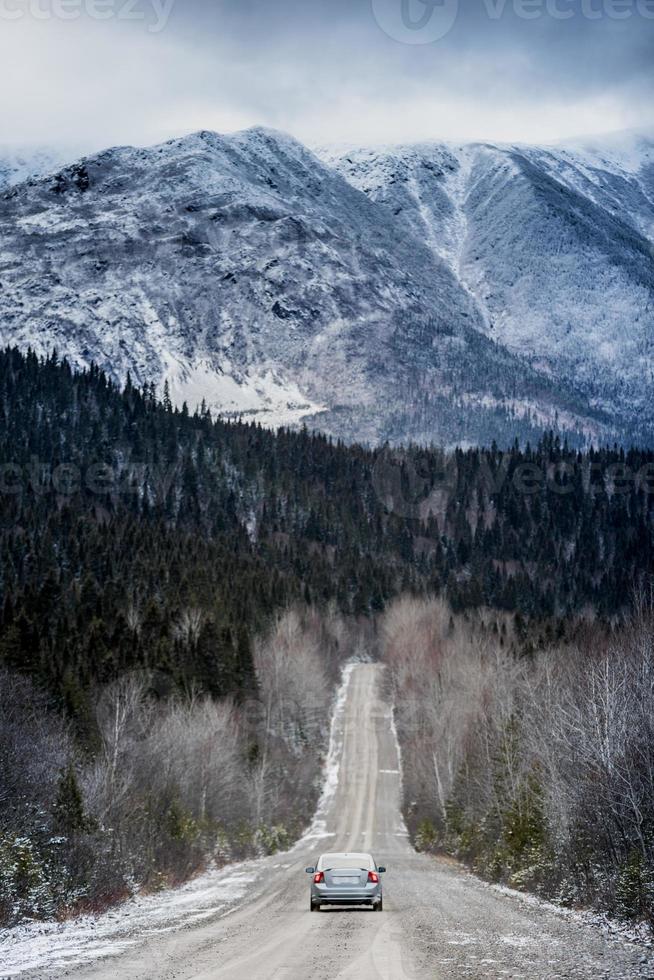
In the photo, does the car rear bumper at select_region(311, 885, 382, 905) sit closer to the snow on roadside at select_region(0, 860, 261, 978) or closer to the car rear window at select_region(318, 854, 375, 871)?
the car rear window at select_region(318, 854, 375, 871)

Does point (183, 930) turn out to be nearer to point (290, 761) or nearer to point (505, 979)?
point (505, 979)

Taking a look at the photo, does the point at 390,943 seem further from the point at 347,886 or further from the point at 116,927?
the point at 347,886

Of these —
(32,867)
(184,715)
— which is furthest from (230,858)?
(32,867)

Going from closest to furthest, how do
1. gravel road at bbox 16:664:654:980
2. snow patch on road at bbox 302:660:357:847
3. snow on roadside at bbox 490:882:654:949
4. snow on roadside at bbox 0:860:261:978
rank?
gravel road at bbox 16:664:654:980 → snow on roadside at bbox 0:860:261:978 → snow on roadside at bbox 490:882:654:949 → snow patch on road at bbox 302:660:357:847

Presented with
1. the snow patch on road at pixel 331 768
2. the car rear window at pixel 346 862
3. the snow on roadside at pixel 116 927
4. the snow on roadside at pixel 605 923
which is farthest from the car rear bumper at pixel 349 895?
the snow patch on road at pixel 331 768

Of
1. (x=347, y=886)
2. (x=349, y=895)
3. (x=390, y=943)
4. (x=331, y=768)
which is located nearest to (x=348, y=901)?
(x=349, y=895)

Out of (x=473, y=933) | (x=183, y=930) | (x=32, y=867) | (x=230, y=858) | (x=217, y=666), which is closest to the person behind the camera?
(x=473, y=933)

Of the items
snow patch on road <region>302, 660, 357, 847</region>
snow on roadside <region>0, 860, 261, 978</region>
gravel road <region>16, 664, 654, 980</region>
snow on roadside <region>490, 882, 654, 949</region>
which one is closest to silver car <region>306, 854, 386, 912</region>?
gravel road <region>16, 664, 654, 980</region>
